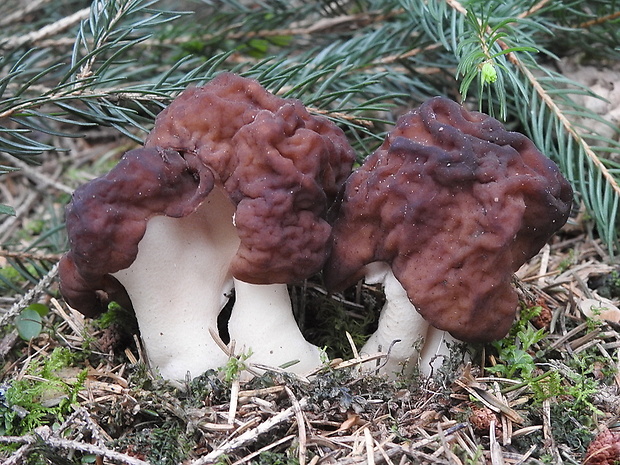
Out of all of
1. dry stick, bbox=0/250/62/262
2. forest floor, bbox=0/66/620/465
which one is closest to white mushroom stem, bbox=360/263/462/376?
forest floor, bbox=0/66/620/465

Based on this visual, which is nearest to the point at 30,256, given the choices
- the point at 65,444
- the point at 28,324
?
the point at 28,324

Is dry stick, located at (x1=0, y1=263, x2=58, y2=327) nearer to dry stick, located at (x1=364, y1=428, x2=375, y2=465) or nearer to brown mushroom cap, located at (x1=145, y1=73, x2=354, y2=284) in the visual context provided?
brown mushroom cap, located at (x1=145, y1=73, x2=354, y2=284)

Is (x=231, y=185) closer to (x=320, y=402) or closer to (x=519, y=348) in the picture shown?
(x=320, y=402)

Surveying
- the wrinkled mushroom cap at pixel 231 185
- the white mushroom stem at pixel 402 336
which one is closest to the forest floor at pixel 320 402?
the white mushroom stem at pixel 402 336

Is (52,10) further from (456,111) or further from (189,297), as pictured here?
(456,111)

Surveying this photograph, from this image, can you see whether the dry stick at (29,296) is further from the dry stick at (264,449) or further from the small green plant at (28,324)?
the dry stick at (264,449)
